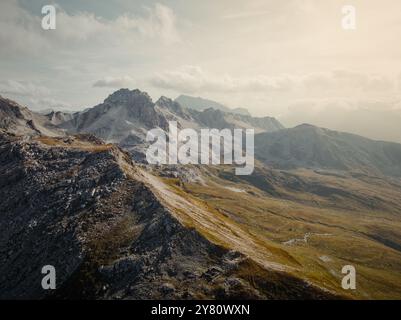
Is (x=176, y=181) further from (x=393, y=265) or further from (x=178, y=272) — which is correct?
(x=393, y=265)

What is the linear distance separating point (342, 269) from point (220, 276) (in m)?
117

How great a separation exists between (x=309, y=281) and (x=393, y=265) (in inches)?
5941

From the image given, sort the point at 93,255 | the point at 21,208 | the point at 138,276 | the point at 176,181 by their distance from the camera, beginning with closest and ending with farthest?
the point at 138,276, the point at 93,255, the point at 21,208, the point at 176,181

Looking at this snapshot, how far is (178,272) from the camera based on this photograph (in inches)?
2408

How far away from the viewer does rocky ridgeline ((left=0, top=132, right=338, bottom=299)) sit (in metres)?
59.3

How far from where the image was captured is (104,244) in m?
68.3

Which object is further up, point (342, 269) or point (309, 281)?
point (309, 281)

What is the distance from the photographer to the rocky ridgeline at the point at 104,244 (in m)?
59.3
